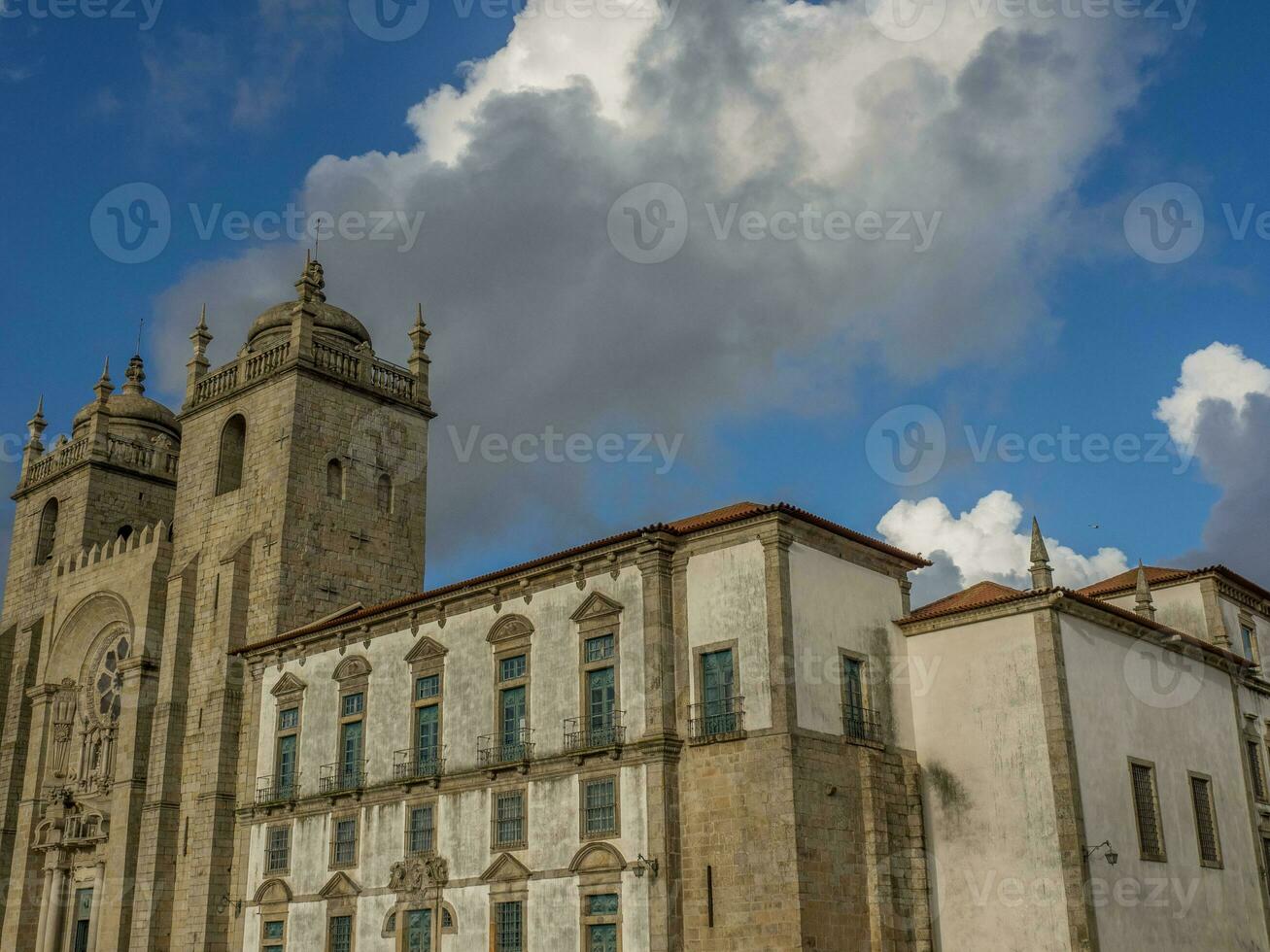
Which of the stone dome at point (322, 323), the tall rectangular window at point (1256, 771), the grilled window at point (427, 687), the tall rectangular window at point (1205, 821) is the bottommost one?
the tall rectangular window at point (1205, 821)

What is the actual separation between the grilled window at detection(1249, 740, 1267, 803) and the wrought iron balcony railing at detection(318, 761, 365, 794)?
23.0 metres

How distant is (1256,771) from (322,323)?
30984 millimetres

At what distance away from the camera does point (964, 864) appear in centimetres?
2927

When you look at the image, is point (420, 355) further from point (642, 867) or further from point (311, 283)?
point (642, 867)

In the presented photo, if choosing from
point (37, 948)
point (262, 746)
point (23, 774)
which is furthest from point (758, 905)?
point (23, 774)

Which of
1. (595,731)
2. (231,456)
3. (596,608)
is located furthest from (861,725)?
(231,456)

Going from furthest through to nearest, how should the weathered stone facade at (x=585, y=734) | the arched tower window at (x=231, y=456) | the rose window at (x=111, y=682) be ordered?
the rose window at (x=111, y=682) < the arched tower window at (x=231, y=456) < the weathered stone facade at (x=585, y=734)

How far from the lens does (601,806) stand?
29562mm

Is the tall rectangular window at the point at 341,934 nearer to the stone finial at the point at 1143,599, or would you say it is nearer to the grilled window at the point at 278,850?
the grilled window at the point at 278,850

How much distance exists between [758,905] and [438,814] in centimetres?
943

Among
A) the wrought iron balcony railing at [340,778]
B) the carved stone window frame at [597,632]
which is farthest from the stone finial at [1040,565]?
the wrought iron balcony railing at [340,778]

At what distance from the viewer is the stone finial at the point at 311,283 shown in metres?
44.7

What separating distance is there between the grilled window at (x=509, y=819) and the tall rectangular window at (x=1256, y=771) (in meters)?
19.0

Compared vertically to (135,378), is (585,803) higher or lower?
lower
